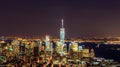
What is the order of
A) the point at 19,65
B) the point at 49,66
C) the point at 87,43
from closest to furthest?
the point at 19,65
the point at 49,66
the point at 87,43

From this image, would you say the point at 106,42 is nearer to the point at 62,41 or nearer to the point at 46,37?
the point at 46,37

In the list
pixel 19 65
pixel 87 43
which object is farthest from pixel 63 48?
pixel 87 43

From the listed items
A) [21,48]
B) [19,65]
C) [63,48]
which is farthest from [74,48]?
[19,65]

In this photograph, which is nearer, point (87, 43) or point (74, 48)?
point (74, 48)

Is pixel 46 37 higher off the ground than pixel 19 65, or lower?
higher

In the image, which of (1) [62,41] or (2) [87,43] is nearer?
(1) [62,41]

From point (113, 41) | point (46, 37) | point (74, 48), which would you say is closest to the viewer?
point (74, 48)

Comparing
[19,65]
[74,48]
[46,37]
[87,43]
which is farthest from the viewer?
[87,43]

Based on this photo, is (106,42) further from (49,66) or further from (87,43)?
(49,66)

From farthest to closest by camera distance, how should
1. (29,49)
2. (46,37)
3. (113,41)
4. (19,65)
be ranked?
(113,41) < (46,37) < (29,49) < (19,65)

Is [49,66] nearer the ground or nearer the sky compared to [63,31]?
nearer the ground
